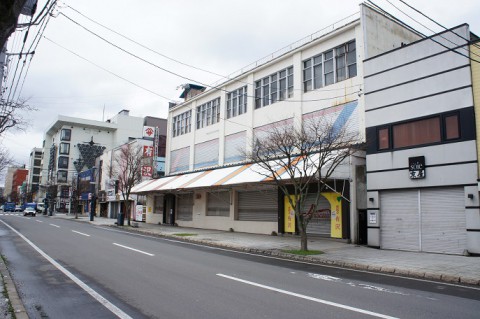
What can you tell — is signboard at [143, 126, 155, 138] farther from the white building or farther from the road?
the white building

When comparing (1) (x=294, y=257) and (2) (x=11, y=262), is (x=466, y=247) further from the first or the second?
(2) (x=11, y=262)

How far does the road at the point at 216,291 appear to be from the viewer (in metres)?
6.32

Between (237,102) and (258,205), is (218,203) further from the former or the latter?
(237,102)

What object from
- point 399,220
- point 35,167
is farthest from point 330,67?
point 35,167

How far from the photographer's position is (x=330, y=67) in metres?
22.0

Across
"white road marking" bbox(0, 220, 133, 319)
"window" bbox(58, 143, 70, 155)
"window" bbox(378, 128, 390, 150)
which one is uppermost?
"window" bbox(58, 143, 70, 155)

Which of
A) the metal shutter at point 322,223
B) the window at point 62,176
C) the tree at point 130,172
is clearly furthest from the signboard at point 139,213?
the window at point 62,176

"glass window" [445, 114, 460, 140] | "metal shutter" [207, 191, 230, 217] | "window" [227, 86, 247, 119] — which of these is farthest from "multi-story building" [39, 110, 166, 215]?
"glass window" [445, 114, 460, 140]

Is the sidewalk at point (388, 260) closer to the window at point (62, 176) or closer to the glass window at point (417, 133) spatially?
the glass window at point (417, 133)

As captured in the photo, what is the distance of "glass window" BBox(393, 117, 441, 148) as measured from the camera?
15945 mm

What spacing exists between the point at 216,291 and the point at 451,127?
12.6 m

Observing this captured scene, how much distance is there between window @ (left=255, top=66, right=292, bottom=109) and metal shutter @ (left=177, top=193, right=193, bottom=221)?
1122 centimetres

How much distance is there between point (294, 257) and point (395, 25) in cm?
1526

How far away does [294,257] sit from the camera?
47.0 ft
